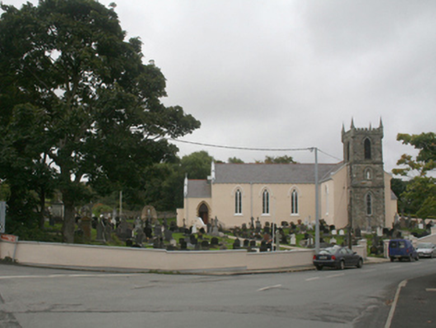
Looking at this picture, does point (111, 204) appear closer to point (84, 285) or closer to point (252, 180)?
point (252, 180)

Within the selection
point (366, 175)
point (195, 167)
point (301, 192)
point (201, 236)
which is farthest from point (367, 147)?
point (195, 167)

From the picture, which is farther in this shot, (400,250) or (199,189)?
(199,189)

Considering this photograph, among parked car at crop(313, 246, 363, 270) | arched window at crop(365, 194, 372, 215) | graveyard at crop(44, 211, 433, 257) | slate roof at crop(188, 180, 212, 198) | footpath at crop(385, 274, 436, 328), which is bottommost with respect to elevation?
footpath at crop(385, 274, 436, 328)

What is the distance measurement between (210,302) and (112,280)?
587 centimetres

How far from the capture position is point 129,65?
25.8 metres

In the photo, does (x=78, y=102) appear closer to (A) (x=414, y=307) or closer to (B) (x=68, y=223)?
(B) (x=68, y=223)

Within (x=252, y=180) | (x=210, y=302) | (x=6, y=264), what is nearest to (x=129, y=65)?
(x=6, y=264)

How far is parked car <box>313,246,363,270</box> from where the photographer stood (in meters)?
24.9

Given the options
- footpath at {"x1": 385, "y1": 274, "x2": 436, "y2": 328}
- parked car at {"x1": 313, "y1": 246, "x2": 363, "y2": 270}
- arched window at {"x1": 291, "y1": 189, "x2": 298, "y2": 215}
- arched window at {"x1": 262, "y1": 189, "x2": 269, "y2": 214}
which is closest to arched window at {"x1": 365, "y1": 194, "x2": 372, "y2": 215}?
arched window at {"x1": 291, "y1": 189, "x2": 298, "y2": 215}

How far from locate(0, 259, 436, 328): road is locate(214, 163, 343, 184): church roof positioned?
44.2 metres

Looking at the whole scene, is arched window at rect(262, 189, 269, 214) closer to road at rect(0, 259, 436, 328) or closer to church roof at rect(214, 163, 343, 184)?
church roof at rect(214, 163, 343, 184)

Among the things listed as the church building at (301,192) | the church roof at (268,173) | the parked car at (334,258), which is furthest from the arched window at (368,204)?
the parked car at (334,258)

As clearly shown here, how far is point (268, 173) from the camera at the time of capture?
207 ft

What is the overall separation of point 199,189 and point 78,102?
36.9m
